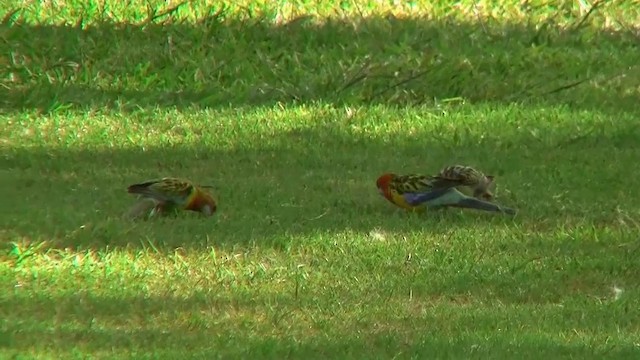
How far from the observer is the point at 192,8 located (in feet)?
45.2

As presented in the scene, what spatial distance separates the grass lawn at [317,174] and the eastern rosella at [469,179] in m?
0.23

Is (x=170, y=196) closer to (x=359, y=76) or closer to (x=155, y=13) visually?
(x=359, y=76)

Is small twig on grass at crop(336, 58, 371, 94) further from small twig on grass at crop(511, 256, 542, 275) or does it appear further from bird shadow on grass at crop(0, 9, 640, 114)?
small twig on grass at crop(511, 256, 542, 275)

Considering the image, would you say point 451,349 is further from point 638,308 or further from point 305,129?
point 305,129

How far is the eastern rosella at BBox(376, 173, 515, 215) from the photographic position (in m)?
9.06

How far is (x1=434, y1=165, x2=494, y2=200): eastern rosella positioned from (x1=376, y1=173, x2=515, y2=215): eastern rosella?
0.05 metres

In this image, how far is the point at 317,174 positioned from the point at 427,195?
1446 mm

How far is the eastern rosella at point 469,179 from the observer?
9.20 m

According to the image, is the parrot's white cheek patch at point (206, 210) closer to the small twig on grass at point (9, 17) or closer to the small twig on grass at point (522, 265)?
the small twig on grass at point (522, 265)

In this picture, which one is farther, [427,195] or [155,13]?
[155,13]

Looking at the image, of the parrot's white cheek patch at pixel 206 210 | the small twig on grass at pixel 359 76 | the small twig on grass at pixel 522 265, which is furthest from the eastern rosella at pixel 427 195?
the small twig on grass at pixel 359 76

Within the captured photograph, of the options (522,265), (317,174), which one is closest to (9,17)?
(317,174)

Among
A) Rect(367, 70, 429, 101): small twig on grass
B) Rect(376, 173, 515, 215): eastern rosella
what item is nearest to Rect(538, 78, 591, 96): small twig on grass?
Rect(367, 70, 429, 101): small twig on grass

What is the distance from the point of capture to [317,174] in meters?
10.3
